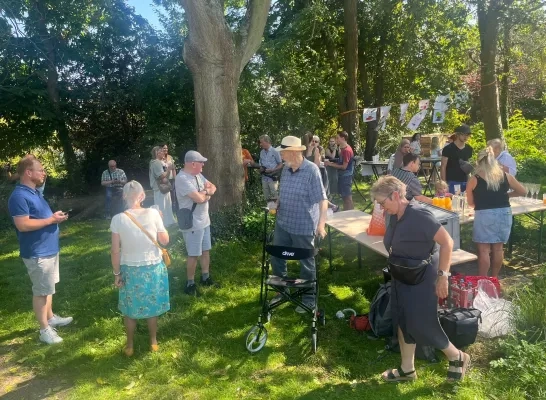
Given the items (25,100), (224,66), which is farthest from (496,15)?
(25,100)

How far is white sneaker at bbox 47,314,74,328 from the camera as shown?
16.0 feet

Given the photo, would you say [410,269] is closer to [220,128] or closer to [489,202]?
[489,202]

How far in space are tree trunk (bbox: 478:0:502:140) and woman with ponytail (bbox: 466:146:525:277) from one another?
21.5 feet

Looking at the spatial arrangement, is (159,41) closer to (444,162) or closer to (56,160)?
(56,160)

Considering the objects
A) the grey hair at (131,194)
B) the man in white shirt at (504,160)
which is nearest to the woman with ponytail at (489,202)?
the man in white shirt at (504,160)

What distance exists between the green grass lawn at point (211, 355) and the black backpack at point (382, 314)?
0.13 meters

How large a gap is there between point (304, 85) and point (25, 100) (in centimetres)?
828

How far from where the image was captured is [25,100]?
12.4m

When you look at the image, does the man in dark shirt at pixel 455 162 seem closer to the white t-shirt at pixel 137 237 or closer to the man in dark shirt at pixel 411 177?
the man in dark shirt at pixel 411 177

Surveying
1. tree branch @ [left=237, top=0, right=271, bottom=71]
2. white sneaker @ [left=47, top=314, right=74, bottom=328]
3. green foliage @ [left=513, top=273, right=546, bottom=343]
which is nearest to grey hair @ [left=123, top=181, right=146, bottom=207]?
white sneaker @ [left=47, top=314, right=74, bottom=328]

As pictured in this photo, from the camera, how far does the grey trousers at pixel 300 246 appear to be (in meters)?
4.72

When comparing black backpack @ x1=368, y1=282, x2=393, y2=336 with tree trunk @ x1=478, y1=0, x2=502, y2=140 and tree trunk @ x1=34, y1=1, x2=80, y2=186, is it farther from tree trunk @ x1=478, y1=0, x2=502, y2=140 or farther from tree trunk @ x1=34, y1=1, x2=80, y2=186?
tree trunk @ x1=34, y1=1, x2=80, y2=186

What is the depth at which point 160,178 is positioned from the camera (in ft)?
24.0

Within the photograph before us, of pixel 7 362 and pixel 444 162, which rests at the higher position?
pixel 444 162
